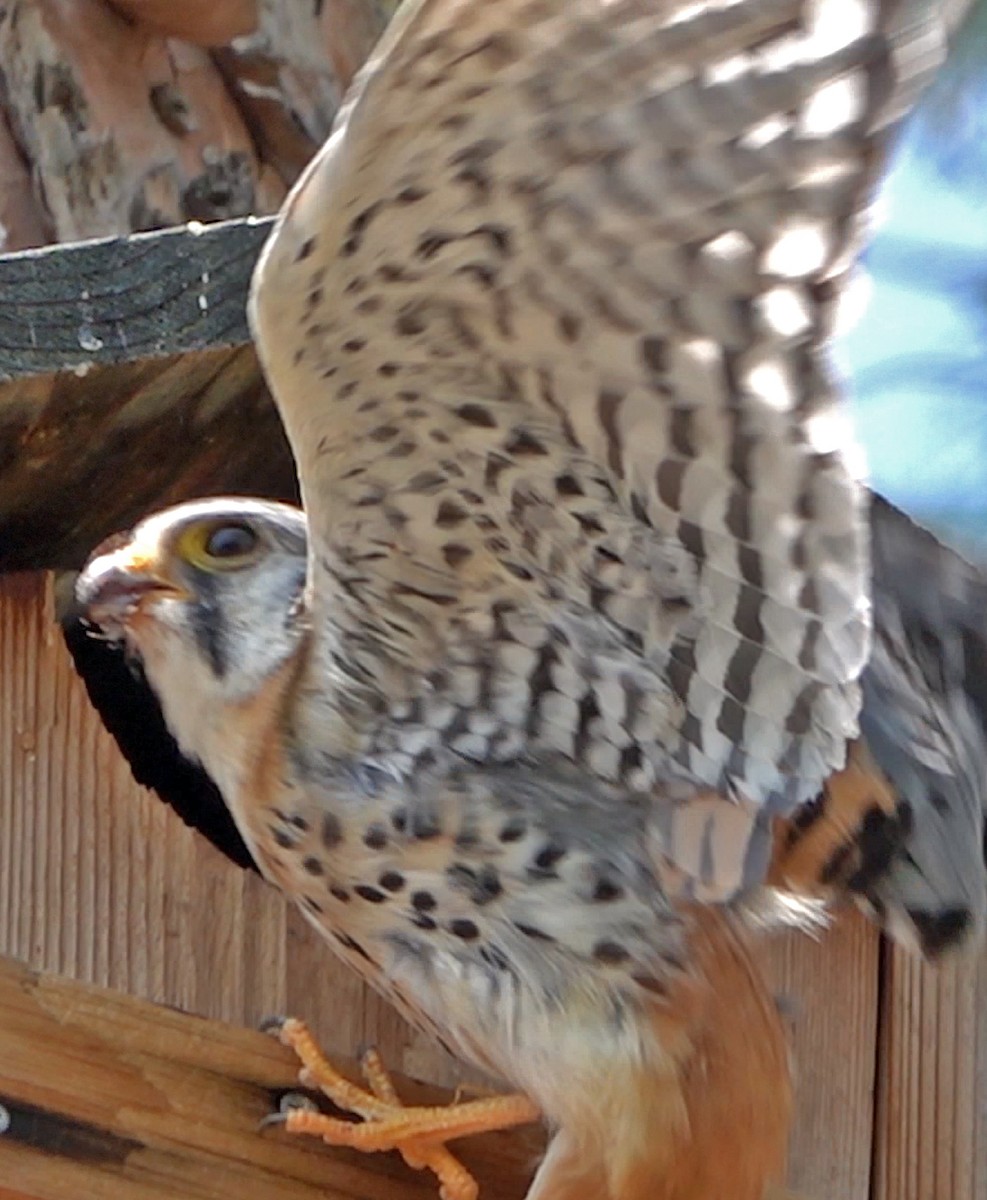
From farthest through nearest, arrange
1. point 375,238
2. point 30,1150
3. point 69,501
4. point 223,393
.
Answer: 1. point 69,501
2. point 223,393
3. point 375,238
4. point 30,1150

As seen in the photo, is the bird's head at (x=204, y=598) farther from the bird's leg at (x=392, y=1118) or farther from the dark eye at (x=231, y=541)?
the bird's leg at (x=392, y=1118)

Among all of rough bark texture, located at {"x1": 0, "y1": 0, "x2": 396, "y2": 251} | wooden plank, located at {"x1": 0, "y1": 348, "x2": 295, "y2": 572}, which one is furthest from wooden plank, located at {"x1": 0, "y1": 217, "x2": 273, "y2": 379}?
rough bark texture, located at {"x1": 0, "y1": 0, "x2": 396, "y2": 251}

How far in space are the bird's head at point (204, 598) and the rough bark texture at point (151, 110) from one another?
0.64m

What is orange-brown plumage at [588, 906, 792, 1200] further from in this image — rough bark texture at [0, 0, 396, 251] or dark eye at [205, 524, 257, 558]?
rough bark texture at [0, 0, 396, 251]

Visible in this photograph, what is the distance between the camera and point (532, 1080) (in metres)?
2.12

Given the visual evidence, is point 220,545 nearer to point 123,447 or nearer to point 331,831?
point 123,447

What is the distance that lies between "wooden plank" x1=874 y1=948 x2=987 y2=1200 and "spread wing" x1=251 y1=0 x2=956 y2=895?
373mm

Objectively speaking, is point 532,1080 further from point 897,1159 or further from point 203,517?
point 203,517

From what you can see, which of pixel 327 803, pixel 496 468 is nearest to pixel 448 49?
pixel 496 468

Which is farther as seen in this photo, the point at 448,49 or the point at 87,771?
the point at 87,771

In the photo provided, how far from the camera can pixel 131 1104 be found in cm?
184

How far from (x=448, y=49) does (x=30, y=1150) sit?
0.86 metres

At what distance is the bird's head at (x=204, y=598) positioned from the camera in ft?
7.73

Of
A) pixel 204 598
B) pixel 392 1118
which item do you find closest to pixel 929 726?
pixel 392 1118
